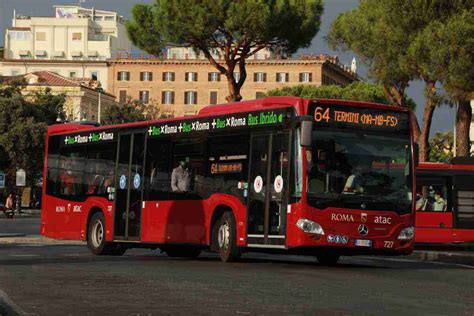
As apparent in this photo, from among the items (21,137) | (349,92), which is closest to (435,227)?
(21,137)

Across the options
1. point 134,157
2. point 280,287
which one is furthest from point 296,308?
point 134,157

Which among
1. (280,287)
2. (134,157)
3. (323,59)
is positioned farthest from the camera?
(323,59)

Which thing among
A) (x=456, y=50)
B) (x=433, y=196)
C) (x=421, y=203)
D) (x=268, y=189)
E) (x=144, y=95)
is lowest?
(x=268, y=189)

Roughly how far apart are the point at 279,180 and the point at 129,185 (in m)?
5.32

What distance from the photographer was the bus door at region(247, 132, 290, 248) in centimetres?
1880

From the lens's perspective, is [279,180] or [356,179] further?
[279,180]

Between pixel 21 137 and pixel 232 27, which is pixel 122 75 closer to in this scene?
pixel 21 137

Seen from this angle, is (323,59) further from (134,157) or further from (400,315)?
(400,315)

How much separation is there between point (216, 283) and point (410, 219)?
5700 mm

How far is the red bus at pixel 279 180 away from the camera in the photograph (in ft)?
60.8

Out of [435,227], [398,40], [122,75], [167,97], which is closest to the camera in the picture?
[435,227]

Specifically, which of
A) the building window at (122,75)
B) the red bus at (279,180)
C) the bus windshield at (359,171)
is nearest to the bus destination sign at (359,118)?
the red bus at (279,180)

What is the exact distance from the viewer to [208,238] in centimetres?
2052

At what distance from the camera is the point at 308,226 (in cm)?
1836
